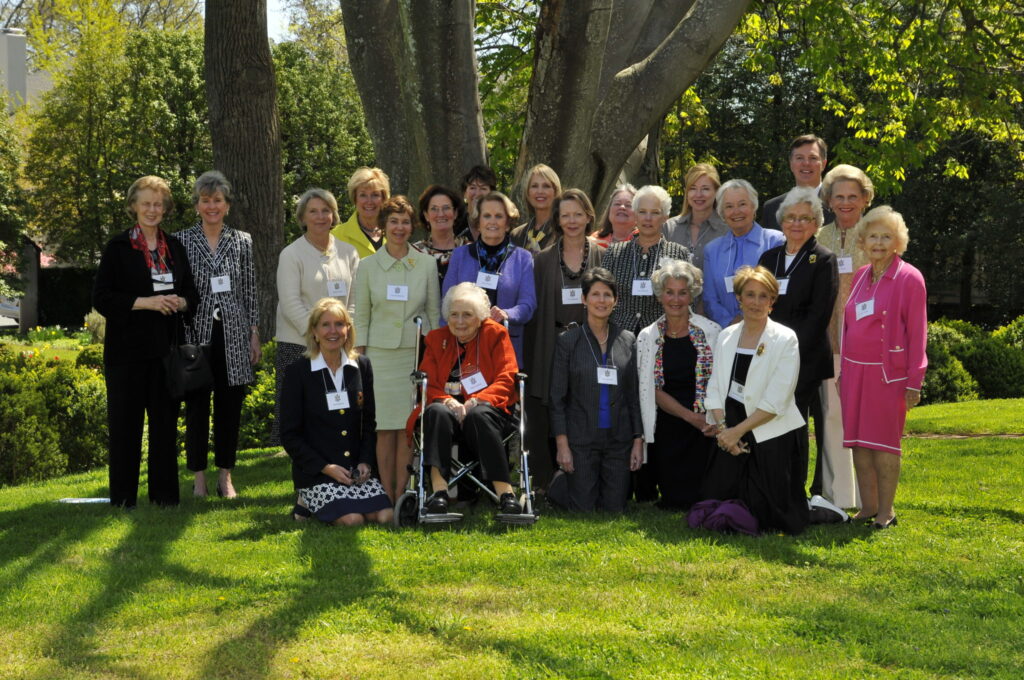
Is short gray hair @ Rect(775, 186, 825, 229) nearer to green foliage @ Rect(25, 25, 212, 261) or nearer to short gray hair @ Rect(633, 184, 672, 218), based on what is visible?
short gray hair @ Rect(633, 184, 672, 218)

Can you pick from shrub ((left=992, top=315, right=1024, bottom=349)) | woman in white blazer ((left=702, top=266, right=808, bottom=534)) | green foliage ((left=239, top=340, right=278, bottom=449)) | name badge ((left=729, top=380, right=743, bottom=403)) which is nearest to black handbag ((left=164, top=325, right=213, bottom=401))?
woman in white blazer ((left=702, top=266, right=808, bottom=534))

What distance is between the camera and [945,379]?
50.3ft

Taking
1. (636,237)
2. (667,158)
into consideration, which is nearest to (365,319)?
(636,237)

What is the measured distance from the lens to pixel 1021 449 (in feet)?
33.4

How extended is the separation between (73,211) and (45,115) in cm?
339

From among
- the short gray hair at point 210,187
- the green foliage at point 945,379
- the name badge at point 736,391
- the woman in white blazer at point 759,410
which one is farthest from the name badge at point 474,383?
the green foliage at point 945,379

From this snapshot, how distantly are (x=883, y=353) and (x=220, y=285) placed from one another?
421cm

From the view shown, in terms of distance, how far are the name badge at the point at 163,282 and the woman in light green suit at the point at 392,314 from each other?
118 centimetres

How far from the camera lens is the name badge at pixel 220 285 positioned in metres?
7.02

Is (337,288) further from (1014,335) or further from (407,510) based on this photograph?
(1014,335)

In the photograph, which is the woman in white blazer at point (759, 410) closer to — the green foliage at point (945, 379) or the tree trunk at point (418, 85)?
the tree trunk at point (418, 85)

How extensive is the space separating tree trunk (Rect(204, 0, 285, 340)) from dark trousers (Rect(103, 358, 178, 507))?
3.67 metres

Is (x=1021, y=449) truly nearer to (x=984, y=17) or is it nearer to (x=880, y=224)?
(x=880, y=224)

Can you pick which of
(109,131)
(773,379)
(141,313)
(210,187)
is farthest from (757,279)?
(109,131)
